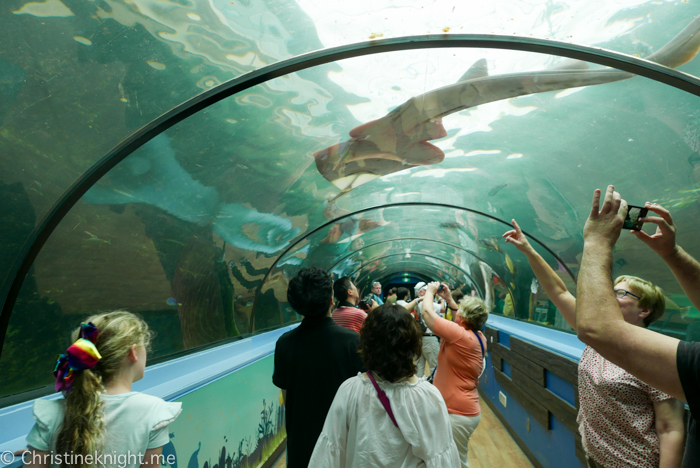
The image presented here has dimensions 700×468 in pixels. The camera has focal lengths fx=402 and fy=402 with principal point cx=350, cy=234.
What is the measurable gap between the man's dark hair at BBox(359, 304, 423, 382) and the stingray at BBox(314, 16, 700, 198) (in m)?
2.60

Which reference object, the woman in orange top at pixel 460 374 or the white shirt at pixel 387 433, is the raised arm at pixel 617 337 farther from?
the woman in orange top at pixel 460 374

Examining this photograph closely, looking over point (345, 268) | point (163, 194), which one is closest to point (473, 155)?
point (163, 194)

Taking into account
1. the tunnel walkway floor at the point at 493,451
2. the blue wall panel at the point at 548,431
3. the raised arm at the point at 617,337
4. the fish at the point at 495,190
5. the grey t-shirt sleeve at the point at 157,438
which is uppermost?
the fish at the point at 495,190

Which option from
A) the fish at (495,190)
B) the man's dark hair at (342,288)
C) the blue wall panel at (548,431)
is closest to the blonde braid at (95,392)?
the man's dark hair at (342,288)

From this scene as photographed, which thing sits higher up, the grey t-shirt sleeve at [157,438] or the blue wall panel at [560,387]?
the grey t-shirt sleeve at [157,438]

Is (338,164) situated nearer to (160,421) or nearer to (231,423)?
(231,423)

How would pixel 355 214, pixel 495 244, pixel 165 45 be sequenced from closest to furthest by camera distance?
pixel 165 45 < pixel 355 214 < pixel 495 244

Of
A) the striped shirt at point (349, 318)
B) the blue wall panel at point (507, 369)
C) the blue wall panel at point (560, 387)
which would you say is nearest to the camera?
the blue wall panel at point (560, 387)

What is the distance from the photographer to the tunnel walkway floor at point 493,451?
205 inches

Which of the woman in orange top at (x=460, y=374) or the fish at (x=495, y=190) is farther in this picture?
the fish at (x=495, y=190)

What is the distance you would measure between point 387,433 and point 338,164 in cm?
404

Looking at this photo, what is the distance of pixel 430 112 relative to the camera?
437 cm

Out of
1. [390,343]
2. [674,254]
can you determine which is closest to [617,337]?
[674,254]

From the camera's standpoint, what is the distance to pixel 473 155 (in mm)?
5445
